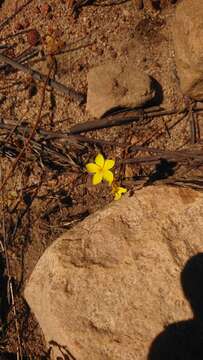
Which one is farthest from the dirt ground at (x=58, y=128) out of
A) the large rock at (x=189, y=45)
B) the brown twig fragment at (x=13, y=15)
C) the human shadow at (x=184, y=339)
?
the human shadow at (x=184, y=339)

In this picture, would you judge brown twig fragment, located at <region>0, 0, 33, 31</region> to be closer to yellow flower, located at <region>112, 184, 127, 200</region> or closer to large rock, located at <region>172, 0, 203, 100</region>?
large rock, located at <region>172, 0, 203, 100</region>

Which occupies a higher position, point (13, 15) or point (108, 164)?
point (13, 15)

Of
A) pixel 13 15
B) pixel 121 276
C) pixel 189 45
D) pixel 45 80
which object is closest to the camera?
pixel 121 276

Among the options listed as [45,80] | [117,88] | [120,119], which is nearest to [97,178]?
[120,119]

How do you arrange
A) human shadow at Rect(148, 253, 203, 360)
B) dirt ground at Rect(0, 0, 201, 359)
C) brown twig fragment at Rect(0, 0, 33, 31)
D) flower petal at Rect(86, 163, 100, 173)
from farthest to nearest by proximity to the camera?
brown twig fragment at Rect(0, 0, 33, 31), dirt ground at Rect(0, 0, 201, 359), flower petal at Rect(86, 163, 100, 173), human shadow at Rect(148, 253, 203, 360)

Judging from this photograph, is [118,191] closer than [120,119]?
Yes

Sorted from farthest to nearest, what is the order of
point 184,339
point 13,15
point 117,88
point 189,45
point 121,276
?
point 13,15 → point 117,88 → point 189,45 → point 121,276 → point 184,339

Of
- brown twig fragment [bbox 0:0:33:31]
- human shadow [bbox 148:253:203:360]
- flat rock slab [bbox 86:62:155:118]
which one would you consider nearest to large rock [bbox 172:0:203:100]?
flat rock slab [bbox 86:62:155:118]

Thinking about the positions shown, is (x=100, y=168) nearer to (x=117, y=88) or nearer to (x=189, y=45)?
(x=117, y=88)
